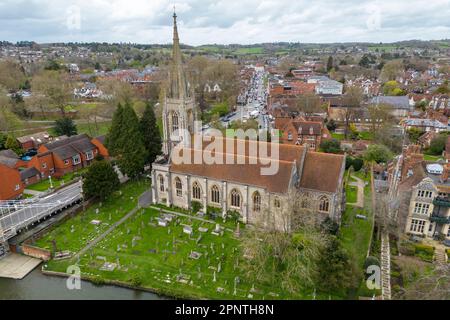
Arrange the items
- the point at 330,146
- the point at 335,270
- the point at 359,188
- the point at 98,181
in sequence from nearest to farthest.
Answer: the point at 335,270 → the point at 98,181 → the point at 359,188 → the point at 330,146

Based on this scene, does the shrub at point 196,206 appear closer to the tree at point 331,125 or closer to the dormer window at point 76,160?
the dormer window at point 76,160

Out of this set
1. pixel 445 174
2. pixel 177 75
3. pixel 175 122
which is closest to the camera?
pixel 445 174

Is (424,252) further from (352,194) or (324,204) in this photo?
(352,194)

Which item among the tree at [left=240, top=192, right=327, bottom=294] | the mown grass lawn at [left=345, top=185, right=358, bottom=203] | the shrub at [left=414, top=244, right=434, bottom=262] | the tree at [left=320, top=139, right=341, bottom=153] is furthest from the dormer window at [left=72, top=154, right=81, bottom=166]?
the shrub at [left=414, top=244, right=434, bottom=262]

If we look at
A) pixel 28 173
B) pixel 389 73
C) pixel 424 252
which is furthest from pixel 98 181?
pixel 389 73

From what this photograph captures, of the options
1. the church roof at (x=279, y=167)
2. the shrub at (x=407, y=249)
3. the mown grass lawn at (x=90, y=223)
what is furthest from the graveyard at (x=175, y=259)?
the shrub at (x=407, y=249)

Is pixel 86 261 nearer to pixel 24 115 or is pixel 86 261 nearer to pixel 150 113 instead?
pixel 150 113

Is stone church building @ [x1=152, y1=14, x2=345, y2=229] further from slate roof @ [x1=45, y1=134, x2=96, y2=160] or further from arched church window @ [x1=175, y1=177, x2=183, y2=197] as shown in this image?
slate roof @ [x1=45, y1=134, x2=96, y2=160]

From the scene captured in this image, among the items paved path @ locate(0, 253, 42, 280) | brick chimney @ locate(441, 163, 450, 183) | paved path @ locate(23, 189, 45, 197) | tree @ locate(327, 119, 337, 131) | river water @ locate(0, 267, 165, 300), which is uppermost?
brick chimney @ locate(441, 163, 450, 183)
